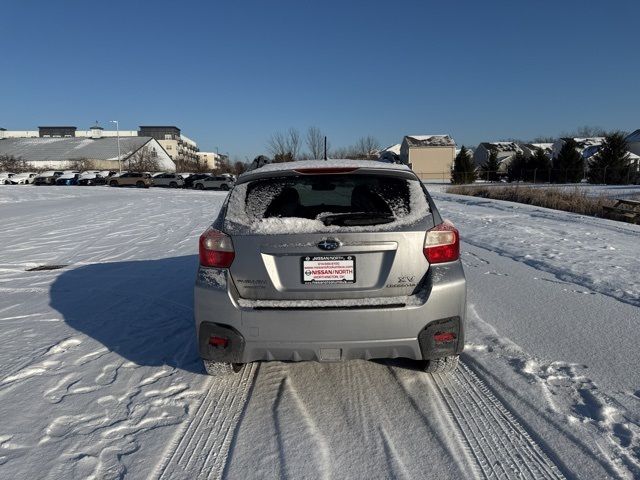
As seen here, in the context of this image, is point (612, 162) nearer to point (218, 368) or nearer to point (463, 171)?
point (463, 171)

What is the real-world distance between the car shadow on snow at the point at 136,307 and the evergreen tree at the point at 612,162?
156ft

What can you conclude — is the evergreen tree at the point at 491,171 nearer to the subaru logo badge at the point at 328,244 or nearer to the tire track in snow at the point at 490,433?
the tire track in snow at the point at 490,433

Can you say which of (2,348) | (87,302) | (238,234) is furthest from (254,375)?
(87,302)

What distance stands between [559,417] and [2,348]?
4.58 metres

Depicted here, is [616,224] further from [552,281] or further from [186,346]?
[186,346]

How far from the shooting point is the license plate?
9.06 feet

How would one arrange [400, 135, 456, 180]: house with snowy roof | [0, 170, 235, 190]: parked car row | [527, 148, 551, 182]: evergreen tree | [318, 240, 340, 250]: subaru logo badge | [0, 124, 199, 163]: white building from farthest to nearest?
[0, 124, 199, 163]: white building
[400, 135, 456, 180]: house with snowy roof
[527, 148, 551, 182]: evergreen tree
[0, 170, 235, 190]: parked car row
[318, 240, 340, 250]: subaru logo badge

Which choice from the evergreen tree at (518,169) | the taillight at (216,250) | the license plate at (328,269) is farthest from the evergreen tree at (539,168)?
the taillight at (216,250)

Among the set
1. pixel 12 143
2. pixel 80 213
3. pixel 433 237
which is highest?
pixel 12 143

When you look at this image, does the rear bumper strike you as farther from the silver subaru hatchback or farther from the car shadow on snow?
the car shadow on snow

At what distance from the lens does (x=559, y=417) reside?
273cm

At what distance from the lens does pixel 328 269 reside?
2.78 m

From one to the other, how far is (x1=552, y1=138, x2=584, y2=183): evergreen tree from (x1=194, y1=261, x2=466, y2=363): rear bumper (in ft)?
174

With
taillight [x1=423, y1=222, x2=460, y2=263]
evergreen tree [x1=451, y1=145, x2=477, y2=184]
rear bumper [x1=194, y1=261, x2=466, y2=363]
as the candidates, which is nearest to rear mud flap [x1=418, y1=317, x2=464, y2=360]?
rear bumper [x1=194, y1=261, x2=466, y2=363]
